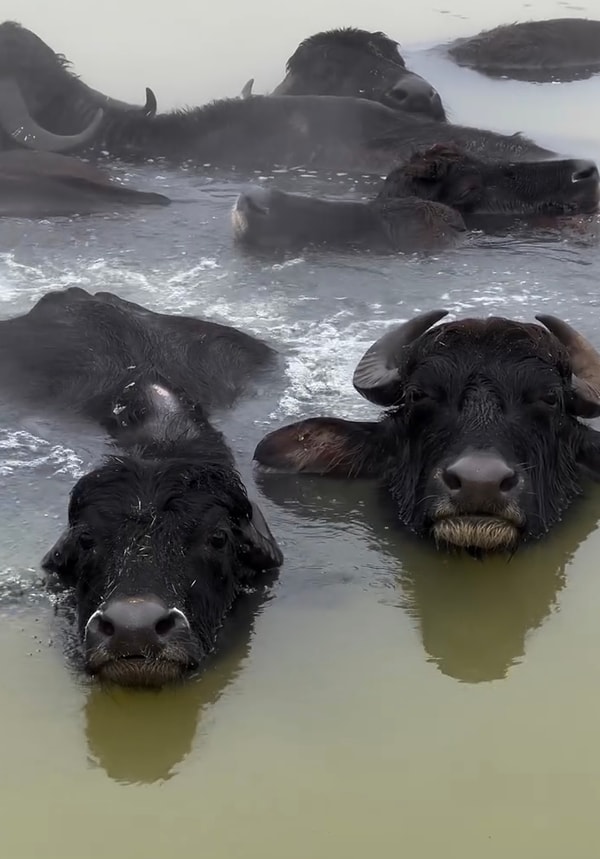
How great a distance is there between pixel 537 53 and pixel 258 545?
11.2m

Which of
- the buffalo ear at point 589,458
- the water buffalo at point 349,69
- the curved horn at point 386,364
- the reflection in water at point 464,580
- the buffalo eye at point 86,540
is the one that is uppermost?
the water buffalo at point 349,69

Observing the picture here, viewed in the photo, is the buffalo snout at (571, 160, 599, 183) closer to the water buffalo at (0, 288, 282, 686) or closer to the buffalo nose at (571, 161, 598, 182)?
the buffalo nose at (571, 161, 598, 182)

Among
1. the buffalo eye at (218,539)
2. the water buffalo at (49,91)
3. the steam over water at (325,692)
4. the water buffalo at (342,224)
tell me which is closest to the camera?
the steam over water at (325,692)

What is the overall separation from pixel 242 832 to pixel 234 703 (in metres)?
0.62

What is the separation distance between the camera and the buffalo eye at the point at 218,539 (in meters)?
4.44

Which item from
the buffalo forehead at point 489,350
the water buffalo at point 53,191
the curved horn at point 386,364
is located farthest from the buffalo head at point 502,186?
the buffalo forehead at point 489,350

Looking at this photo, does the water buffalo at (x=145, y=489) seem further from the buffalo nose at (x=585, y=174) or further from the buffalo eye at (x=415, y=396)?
the buffalo nose at (x=585, y=174)

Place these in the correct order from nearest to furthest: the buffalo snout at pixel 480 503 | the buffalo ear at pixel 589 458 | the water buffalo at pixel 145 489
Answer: the water buffalo at pixel 145 489 < the buffalo snout at pixel 480 503 < the buffalo ear at pixel 589 458

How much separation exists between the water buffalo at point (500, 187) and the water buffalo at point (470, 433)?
3.55m

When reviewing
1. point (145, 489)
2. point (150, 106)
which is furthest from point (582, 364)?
point (150, 106)

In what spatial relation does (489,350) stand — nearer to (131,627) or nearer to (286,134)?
(131,627)

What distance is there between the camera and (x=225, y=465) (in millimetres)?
4832

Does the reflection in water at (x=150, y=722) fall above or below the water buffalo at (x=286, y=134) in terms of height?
below

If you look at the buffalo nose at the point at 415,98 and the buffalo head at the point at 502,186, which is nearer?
the buffalo head at the point at 502,186
